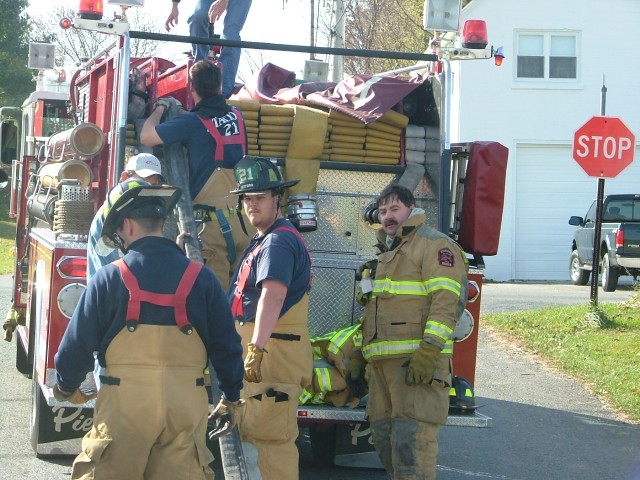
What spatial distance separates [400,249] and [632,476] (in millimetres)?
2729

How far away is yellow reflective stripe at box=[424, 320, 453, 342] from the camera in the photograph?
18.9 ft

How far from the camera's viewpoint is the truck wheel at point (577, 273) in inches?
934

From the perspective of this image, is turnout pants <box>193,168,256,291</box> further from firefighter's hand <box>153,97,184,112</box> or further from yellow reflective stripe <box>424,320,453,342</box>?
yellow reflective stripe <box>424,320,453,342</box>

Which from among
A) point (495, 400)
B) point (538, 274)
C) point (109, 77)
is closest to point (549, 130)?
point (538, 274)

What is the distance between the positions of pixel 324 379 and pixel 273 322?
127 cm

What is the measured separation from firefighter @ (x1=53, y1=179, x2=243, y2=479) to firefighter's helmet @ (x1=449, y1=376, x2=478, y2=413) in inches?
96.0

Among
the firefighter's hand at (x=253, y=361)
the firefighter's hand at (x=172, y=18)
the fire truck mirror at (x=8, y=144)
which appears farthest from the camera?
the fire truck mirror at (x=8, y=144)

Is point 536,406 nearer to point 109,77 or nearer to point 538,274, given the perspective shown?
point 109,77

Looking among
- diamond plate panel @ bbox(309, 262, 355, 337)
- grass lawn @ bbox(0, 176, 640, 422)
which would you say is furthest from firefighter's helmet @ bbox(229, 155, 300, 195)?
grass lawn @ bbox(0, 176, 640, 422)

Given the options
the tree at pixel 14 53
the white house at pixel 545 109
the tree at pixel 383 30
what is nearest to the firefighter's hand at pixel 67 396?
the white house at pixel 545 109

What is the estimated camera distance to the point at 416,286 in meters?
5.97

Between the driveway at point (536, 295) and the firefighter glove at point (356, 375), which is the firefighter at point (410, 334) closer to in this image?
the firefighter glove at point (356, 375)

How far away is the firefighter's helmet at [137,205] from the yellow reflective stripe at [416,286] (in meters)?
1.79

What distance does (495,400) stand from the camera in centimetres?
1031
